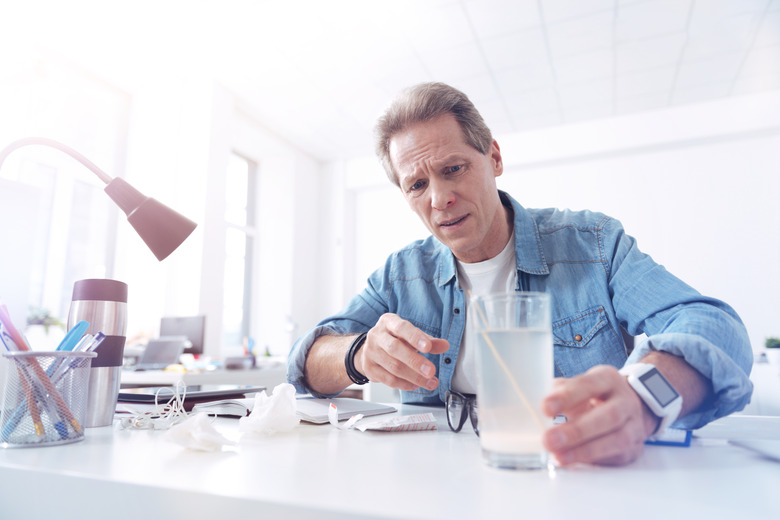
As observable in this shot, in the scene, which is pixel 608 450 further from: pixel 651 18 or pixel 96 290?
pixel 651 18

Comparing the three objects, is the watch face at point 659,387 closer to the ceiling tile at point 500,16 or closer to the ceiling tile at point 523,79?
the ceiling tile at point 500,16

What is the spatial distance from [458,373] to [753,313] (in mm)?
4154

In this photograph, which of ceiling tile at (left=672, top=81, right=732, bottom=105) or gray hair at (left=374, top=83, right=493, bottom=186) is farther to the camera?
ceiling tile at (left=672, top=81, right=732, bottom=105)

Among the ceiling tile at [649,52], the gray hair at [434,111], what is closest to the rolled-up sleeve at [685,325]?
the gray hair at [434,111]

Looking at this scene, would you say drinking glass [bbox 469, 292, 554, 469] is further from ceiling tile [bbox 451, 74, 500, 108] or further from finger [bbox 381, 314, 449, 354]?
ceiling tile [bbox 451, 74, 500, 108]

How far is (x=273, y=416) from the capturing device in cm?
65

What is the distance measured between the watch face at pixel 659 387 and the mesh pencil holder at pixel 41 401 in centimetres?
68

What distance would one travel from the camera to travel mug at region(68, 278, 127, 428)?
2.42 feet

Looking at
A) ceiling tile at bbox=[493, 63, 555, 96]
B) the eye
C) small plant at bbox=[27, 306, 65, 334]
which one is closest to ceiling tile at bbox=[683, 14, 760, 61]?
ceiling tile at bbox=[493, 63, 555, 96]

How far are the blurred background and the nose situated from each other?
2.56 metres

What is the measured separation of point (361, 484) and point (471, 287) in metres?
0.99

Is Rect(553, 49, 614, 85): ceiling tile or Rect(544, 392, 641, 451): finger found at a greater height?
Rect(553, 49, 614, 85): ceiling tile

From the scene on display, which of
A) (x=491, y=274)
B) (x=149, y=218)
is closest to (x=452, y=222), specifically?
(x=491, y=274)

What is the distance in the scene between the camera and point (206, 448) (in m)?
0.54
